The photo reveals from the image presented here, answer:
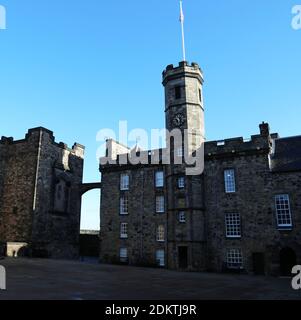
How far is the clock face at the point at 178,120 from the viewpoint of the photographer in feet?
95.2

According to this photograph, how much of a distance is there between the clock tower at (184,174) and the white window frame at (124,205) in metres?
4.84

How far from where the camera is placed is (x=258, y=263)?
960 inches

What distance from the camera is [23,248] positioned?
2920 centimetres

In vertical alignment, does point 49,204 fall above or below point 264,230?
above

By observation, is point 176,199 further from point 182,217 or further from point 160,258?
point 160,258

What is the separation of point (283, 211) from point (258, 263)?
173 inches

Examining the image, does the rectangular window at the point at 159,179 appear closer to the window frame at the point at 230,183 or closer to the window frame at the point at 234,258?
the window frame at the point at 230,183
